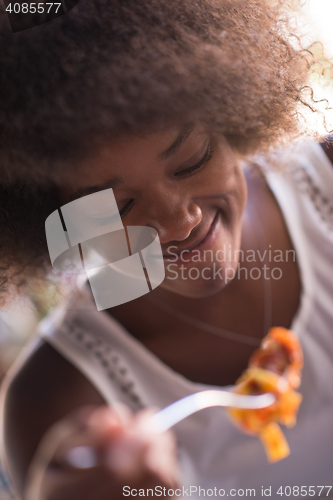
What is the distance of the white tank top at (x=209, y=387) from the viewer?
43 cm

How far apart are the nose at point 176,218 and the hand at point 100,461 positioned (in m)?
0.22

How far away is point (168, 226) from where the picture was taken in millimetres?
284

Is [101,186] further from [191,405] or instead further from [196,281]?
[191,405]

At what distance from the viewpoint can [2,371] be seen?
1.65ft

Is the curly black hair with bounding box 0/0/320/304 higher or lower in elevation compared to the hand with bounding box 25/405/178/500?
higher

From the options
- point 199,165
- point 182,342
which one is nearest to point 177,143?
point 199,165

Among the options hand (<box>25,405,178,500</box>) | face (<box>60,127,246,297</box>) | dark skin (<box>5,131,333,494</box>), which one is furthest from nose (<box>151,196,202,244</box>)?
hand (<box>25,405,178,500</box>)

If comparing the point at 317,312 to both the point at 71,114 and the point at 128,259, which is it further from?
the point at 71,114

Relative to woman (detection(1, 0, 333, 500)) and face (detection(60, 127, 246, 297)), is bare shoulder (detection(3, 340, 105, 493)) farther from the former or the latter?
face (detection(60, 127, 246, 297))

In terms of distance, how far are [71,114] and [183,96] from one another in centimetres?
7

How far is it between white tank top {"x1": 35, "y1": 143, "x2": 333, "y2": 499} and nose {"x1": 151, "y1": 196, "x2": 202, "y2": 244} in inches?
6.8

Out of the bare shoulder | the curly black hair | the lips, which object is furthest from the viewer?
the bare shoulder

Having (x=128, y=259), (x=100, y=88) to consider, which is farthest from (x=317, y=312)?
(x=100, y=88)

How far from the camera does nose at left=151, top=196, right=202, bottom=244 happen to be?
0.27 metres
